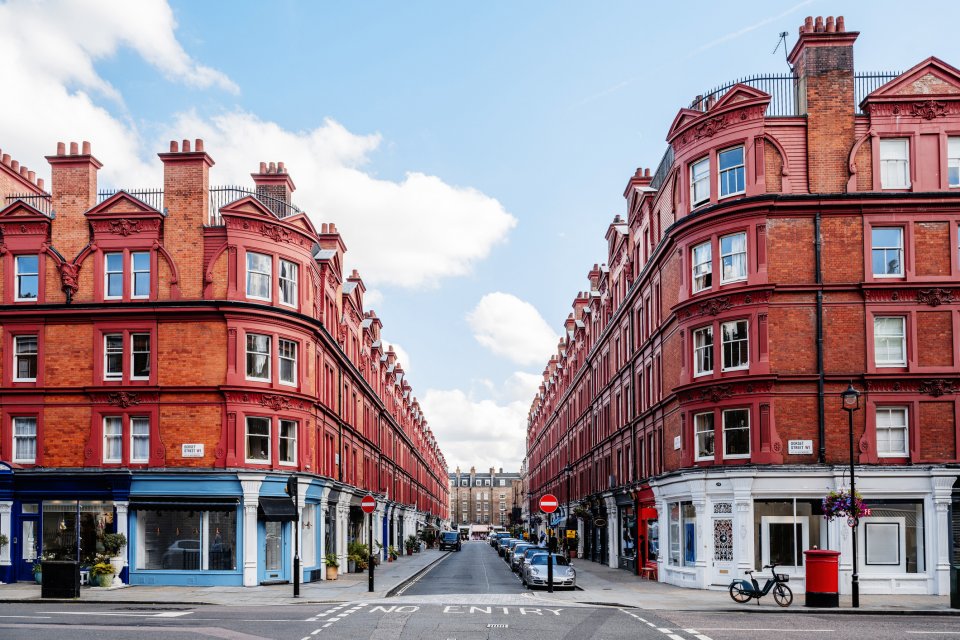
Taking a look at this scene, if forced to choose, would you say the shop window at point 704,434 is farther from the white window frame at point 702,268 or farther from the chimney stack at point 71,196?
the chimney stack at point 71,196

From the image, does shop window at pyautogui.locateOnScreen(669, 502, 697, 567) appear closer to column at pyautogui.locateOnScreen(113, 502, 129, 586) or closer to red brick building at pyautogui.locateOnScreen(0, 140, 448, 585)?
red brick building at pyautogui.locateOnScreen(0, 140, 448, 585)

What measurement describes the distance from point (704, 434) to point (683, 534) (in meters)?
4.01

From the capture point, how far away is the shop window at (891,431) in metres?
33.3

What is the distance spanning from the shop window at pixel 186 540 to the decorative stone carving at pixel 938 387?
24.3 metres

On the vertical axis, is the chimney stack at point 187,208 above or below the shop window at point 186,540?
above

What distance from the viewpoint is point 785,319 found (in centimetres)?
3372

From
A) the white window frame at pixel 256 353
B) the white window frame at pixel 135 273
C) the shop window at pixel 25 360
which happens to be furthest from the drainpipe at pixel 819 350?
the shop window at pixel 25 360

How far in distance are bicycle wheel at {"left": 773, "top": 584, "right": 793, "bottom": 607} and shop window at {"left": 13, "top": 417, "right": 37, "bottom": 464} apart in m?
26.8

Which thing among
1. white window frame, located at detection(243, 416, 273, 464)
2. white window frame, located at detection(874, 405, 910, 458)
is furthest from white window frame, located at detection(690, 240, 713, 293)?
white window frame, located at detection(243, 416, 273, 464)

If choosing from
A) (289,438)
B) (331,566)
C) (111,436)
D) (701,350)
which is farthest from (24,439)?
(701,350)

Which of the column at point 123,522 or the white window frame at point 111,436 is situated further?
the white window frame at point 111,436

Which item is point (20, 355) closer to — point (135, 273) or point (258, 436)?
point (135, 273)

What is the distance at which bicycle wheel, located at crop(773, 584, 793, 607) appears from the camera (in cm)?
2661

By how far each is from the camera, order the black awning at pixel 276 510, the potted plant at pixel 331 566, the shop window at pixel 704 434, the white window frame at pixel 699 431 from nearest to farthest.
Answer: the white window frame at pixel 699 431
the shop window at pixel 704 434
the black awning at pixel 276 510
the potted plant at pixel 331 566
